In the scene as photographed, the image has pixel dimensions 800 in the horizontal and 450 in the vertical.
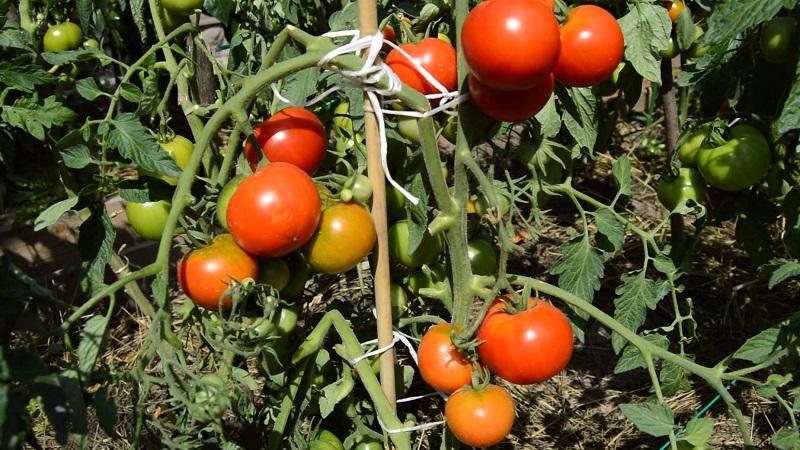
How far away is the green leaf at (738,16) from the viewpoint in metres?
0.95

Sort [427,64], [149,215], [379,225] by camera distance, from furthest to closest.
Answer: [149,215] → [379,225] → [427,64]

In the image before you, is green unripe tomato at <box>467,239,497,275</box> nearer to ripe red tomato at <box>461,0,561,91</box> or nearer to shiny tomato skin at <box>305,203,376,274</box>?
shiny tomato skin at <box>305,203,376,274</box>

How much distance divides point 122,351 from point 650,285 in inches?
55.6

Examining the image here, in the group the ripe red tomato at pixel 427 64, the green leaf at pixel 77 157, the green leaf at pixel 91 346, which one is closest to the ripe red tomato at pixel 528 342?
the ripe red tomato at pixel 427 64

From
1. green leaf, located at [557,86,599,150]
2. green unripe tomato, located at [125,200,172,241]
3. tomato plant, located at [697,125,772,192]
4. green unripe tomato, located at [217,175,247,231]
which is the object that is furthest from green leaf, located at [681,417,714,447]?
green unripe tomato, located at [125,200,172,241]

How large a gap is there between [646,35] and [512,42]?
16.9 inches

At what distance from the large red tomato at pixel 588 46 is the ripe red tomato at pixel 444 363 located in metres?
0.38

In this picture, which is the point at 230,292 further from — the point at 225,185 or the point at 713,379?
the point at 713,379

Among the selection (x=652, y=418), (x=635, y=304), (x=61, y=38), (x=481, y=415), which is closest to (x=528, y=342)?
(x=481, y=415)

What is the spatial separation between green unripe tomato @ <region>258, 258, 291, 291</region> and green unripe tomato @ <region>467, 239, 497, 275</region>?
350 millimetres

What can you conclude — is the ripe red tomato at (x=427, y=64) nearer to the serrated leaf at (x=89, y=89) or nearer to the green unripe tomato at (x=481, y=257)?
the green unripe tomato at (x=481, y=257)

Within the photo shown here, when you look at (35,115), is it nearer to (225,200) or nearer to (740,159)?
(225,200)

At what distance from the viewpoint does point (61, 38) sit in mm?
1709

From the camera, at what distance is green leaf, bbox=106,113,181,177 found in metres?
1.04
